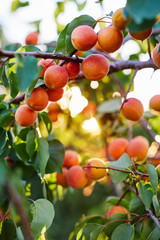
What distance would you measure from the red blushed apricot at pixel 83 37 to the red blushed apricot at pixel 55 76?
0.21 ft

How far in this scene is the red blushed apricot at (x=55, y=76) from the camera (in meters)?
0.55

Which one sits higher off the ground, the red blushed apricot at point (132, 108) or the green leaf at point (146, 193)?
the red blushed apricot at point (132, 108)

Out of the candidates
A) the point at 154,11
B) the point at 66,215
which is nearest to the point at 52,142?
the point at 154,11

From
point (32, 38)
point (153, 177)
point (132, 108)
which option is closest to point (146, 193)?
point (153, 177)

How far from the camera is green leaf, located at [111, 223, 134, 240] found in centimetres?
59

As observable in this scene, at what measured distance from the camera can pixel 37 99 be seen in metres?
0.58

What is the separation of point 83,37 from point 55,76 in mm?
96

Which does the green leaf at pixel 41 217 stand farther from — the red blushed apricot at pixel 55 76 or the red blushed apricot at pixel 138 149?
the red blushed apricot at pixel 138 149

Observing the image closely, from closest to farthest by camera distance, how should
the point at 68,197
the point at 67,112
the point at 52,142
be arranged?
the point at 52,142 → the point at 67,112 → the point at 68,197

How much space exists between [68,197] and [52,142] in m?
3.00

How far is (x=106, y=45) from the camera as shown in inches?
20.5

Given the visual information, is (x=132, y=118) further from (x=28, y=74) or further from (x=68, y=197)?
(x=68, y=197)

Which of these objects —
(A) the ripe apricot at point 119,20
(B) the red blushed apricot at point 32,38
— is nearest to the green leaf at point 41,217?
(A) the ripe apricot at point 119,20

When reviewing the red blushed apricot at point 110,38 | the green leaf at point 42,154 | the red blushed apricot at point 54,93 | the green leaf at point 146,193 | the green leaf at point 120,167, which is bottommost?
the green leaf at point 120,167
